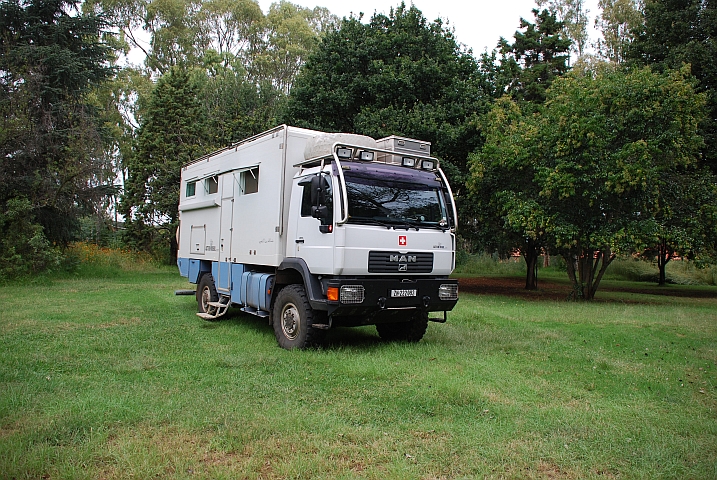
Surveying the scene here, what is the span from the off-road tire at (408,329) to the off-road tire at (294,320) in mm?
1728

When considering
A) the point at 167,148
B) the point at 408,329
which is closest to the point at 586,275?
the point at 408,329

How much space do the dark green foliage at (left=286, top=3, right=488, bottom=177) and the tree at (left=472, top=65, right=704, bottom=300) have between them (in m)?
2.89

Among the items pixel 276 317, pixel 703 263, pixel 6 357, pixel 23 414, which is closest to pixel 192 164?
pixel 276 317

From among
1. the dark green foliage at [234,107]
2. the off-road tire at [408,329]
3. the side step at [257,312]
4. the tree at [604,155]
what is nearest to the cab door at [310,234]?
the side step at [257,312]

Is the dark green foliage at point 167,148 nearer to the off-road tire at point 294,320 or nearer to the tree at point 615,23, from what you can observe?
the off-road tire at point 294,320

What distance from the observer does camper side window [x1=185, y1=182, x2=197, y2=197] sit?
42.5 feet

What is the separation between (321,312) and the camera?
8.30m

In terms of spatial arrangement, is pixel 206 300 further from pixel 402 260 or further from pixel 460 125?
pixel 460 125

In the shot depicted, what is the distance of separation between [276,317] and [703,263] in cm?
1479

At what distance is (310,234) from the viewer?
27.1ft

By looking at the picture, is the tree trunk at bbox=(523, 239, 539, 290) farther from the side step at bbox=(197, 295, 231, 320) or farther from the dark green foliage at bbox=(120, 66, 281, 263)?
the side step at bbox=(197, 295, 231, 320)

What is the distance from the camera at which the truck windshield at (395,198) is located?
7988 mm

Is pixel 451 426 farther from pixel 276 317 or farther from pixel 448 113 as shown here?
pixel 448 113

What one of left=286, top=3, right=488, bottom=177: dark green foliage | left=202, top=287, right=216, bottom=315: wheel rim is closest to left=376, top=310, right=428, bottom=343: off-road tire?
left=202, top=287, right=216, bottom=315: wheel rim
